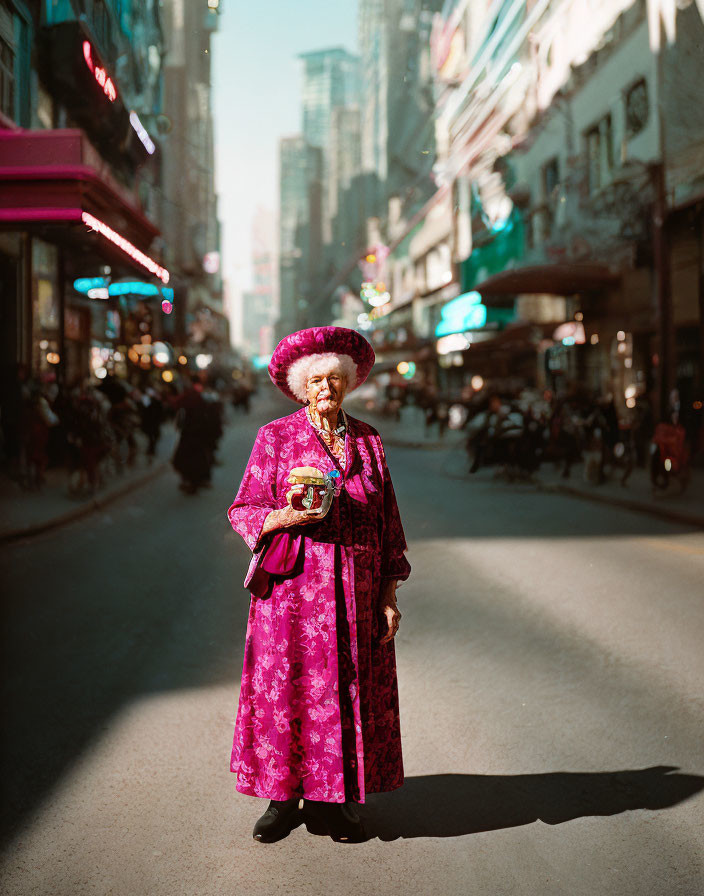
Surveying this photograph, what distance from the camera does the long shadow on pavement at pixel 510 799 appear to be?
2799mm

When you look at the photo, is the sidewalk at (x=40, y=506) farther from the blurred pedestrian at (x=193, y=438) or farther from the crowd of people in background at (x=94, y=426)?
the blurred pedestrian at (x=193, y=438)

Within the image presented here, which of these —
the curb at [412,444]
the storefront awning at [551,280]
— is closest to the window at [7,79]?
the storefront awning at [551,280]

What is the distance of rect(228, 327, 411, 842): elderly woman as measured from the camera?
2576 mm

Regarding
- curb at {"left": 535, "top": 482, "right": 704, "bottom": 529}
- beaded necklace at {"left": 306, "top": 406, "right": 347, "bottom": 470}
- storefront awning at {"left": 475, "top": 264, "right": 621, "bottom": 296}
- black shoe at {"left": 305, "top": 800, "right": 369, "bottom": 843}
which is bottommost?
black shoe at {"left": 305, "top": 800, "right": 369, "bottom": 843}

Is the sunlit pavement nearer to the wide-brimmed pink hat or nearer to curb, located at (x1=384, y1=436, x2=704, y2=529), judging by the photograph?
the wide-brimmed pink hat

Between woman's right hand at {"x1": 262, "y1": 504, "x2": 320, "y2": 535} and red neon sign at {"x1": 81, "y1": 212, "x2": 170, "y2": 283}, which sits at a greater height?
red neon sign at {"x1": 81, "y1": 212, "x2": 170, "y2": 283}

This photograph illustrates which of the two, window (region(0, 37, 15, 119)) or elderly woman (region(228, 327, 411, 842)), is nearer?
elderly woman (region(228, 327, 411, 842))

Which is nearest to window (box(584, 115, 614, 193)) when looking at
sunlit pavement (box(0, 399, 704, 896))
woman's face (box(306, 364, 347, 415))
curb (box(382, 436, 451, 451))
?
curb (box(382, 436, 451, 451))

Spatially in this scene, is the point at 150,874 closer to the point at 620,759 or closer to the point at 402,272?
the point at 620,759

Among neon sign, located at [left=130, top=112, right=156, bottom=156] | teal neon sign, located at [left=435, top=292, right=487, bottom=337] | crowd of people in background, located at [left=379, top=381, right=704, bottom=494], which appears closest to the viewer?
neon sign, located at [left=130, top=112, right=156, bottom=156]

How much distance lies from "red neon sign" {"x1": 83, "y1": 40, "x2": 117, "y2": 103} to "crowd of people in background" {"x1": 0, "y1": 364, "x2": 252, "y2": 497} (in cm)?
233

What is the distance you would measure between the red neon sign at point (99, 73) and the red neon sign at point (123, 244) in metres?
0.96

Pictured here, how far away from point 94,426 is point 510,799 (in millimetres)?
7272

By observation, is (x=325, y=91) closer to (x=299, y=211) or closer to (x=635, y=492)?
(x=299, y=211)
